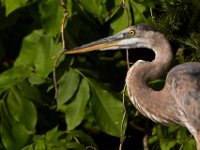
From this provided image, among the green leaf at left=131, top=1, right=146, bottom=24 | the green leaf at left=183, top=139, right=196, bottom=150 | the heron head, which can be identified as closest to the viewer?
the heron head

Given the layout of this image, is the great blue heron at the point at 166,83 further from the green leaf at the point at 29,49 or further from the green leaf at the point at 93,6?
the green leaf at the point at 29,49

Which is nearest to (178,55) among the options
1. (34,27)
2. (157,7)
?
(157,7)

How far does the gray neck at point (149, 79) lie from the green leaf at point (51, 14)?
486 millimetres

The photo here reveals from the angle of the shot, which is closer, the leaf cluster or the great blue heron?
the great blue heron

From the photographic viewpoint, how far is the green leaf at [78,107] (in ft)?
15.2

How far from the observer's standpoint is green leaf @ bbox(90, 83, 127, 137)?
15.3 ft

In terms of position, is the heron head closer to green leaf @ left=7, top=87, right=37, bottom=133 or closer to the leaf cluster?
the leaf cluster

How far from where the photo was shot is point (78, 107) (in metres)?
4.66

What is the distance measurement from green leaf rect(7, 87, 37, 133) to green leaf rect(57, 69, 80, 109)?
0.21m

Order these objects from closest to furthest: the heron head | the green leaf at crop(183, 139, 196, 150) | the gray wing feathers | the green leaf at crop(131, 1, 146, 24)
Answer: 1. the gray wing feathers
2. the heron head
3. the green leaf at crop(183, 139, 196, 150)
4. the green leaf at crop(131, 1, 146, 24)

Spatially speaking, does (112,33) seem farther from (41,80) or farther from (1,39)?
(1,39)

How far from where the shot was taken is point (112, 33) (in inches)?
191

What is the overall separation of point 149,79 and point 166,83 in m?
0.09

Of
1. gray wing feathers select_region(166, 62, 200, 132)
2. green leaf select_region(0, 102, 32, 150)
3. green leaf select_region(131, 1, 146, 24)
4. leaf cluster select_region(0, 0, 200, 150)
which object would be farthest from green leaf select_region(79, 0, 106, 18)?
green leaf select_region(0, 102, 32, 150)
